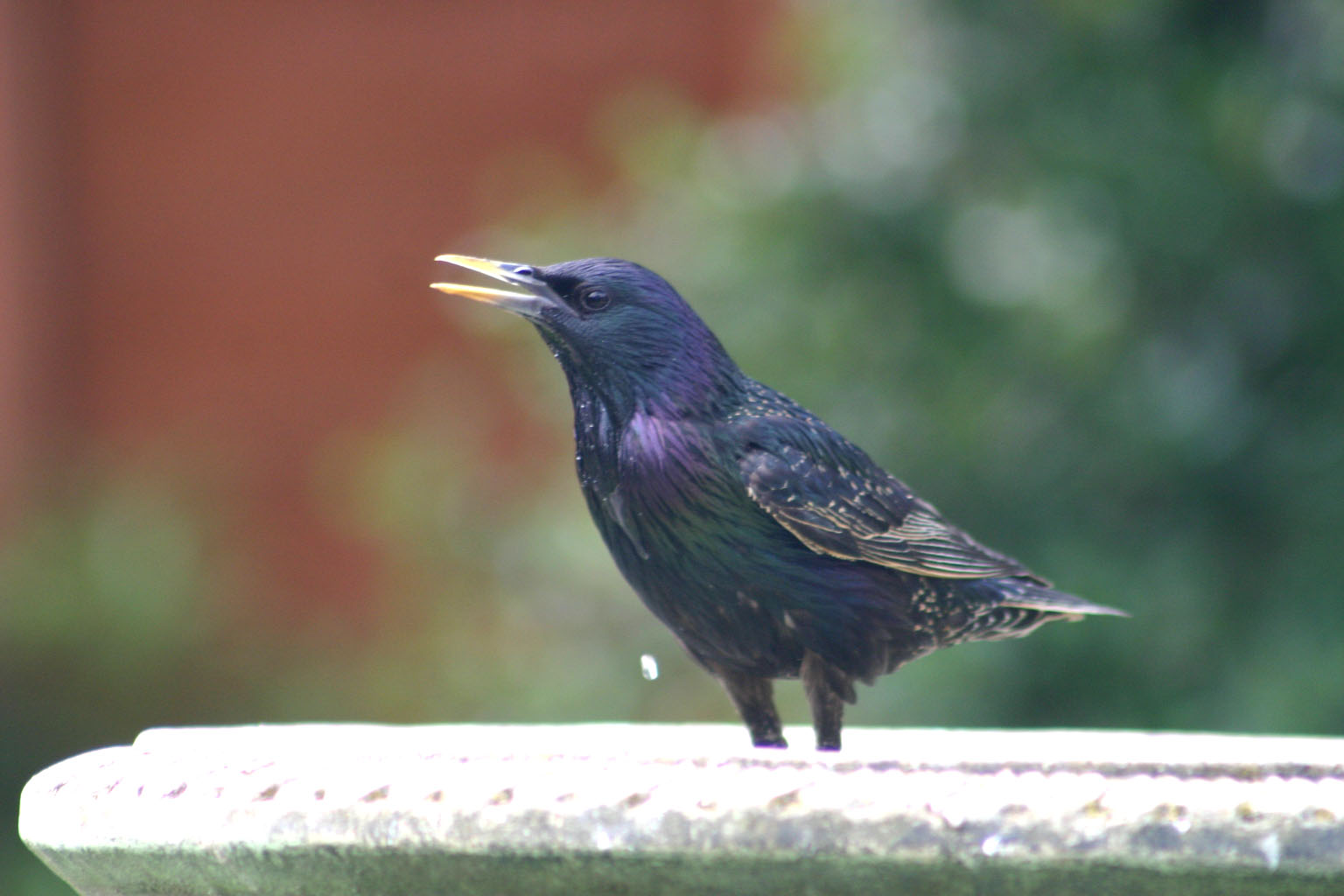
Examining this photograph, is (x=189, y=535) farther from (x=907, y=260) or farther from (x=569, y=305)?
(x=569, y=305)

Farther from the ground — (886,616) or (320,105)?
(320,105)

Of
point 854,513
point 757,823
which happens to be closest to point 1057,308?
point 854,513

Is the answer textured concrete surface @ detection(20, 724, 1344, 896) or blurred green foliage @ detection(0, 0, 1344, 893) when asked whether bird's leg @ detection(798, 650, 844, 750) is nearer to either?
textured concrete surface @ detection(20, 724, 1344, 896)

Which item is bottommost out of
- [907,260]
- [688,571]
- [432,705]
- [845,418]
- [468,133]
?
[432,705]

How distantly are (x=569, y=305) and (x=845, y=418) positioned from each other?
6.34 ft

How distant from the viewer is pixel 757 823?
1.35 m

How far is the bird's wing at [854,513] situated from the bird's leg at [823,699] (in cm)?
15

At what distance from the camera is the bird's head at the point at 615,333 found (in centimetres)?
206

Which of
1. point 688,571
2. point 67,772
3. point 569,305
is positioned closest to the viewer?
point 67,772

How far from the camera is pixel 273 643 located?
602 cm

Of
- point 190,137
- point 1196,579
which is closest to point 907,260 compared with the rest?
point 1196,579

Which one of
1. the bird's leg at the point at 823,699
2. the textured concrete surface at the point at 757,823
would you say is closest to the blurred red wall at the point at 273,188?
the bird's leg at the point at 823,699

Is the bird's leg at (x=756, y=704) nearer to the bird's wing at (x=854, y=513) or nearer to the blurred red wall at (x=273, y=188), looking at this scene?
the bird's wing at (x=854, y=513)

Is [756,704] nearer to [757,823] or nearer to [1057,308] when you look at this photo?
[757,823]
